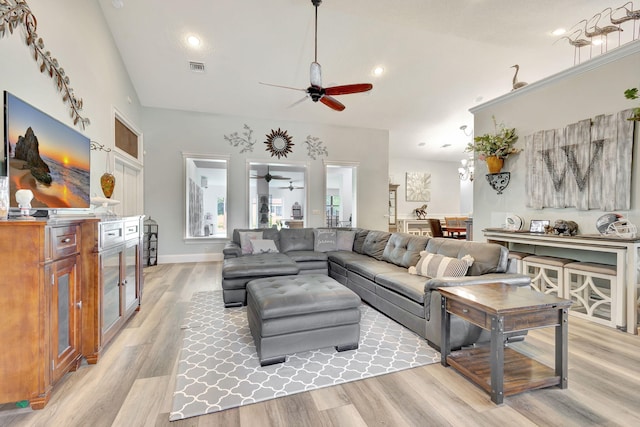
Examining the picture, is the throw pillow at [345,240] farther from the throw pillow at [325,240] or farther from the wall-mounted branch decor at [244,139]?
the wall-mounted branch decor at [244,139]

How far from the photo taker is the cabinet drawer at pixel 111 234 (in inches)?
91.5

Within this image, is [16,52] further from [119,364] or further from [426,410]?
[426,410]

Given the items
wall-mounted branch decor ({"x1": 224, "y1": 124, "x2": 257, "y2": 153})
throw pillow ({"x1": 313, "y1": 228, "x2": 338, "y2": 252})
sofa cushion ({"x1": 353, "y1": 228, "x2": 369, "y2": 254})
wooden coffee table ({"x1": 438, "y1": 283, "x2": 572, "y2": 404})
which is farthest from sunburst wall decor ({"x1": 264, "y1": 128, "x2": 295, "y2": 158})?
wooden coffee table ({"x1": 438, "y1": 283, "x2": 572, "y2": 404})

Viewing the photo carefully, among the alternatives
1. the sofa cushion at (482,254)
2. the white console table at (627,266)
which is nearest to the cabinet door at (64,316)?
the sofa cushion at (482,254)

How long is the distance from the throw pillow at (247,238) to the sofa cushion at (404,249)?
2028 mm

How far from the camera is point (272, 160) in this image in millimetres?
6734

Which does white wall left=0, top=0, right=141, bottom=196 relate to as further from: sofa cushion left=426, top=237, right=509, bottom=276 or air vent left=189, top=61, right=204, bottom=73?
sofa cushion left=426, top=237, right=509, bottom=276

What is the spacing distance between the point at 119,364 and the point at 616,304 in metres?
4.53

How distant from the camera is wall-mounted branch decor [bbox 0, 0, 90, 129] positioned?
2.08 m

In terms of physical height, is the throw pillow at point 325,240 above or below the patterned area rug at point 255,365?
above

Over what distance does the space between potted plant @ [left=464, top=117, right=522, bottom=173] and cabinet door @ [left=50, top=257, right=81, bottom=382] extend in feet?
16.6

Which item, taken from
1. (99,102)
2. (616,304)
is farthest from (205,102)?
(616,304)

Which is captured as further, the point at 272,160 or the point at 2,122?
the point at 272,160

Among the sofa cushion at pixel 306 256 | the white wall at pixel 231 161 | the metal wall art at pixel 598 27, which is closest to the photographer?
the metal wall art at pixel 598 27
